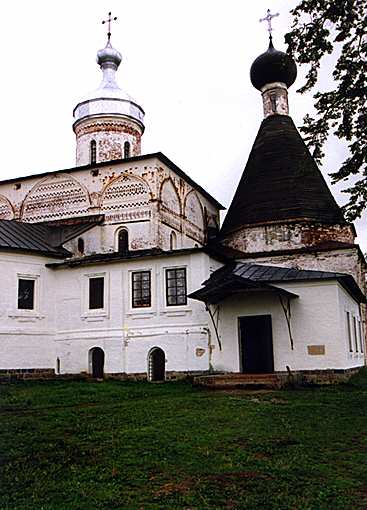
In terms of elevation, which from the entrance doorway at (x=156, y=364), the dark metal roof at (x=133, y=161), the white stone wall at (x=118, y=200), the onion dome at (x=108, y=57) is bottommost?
the entrance doorway at (x=156, y=364)

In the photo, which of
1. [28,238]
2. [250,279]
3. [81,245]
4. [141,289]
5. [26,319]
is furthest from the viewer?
[81,245]

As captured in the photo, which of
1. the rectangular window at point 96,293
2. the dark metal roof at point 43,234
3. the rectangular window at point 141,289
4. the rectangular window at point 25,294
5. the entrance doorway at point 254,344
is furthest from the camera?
the dark metal roof at point 43,234

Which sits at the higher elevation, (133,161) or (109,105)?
(109,105)

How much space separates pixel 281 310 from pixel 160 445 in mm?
8796

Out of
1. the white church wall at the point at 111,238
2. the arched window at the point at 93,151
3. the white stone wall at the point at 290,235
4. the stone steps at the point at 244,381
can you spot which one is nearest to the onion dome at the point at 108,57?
the arched window at the point at 93,151

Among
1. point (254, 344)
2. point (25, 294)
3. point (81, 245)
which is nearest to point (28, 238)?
point (25, 294)

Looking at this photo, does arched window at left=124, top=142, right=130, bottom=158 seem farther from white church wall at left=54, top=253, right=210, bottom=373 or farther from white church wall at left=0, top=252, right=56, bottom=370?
white church wall at left=54, top=253, right=210, bottom=373

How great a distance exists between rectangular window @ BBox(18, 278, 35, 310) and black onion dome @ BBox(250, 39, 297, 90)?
49.8 ft

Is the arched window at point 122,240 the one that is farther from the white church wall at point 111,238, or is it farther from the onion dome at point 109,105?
the onion dome at point 109,105

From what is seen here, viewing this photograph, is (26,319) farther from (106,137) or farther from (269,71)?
(269,71)

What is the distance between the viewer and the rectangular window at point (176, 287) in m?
16.4

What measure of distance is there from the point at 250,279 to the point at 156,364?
4.04m

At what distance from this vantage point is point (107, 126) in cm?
2433

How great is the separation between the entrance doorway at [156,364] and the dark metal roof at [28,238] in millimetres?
4566
